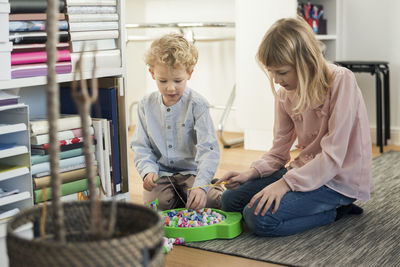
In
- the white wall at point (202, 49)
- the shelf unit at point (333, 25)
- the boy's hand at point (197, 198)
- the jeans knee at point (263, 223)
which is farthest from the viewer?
the white wall at point (202, 49)

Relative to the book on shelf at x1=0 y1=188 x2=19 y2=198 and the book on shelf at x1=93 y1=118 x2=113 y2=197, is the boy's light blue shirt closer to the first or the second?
the book on shelf at x1=93 y1=118 x2=113 y2=197

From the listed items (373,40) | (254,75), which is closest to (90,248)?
(254,75)

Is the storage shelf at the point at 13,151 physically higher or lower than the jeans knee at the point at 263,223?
higher

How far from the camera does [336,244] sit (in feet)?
5.13

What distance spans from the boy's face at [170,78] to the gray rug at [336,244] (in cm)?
50

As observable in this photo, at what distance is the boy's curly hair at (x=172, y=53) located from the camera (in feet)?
5.79

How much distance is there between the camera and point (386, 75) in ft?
9.98

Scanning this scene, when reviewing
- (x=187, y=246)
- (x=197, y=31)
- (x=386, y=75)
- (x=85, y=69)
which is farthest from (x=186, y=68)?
(x=197, y=31)

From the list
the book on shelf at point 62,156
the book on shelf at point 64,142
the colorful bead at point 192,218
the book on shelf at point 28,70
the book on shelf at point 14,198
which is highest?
the book on shelf at point 28,70

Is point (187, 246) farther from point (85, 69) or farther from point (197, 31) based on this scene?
point (197, 31)

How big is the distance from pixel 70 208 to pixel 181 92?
103 centimetres

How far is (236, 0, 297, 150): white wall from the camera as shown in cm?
298

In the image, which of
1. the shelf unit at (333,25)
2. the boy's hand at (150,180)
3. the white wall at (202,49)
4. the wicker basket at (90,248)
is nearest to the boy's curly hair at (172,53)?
the boy's hand at (150,180)

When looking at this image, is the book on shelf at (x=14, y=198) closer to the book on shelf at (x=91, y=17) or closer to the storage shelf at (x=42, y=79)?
the storage shelf at (x=42, y=79)
